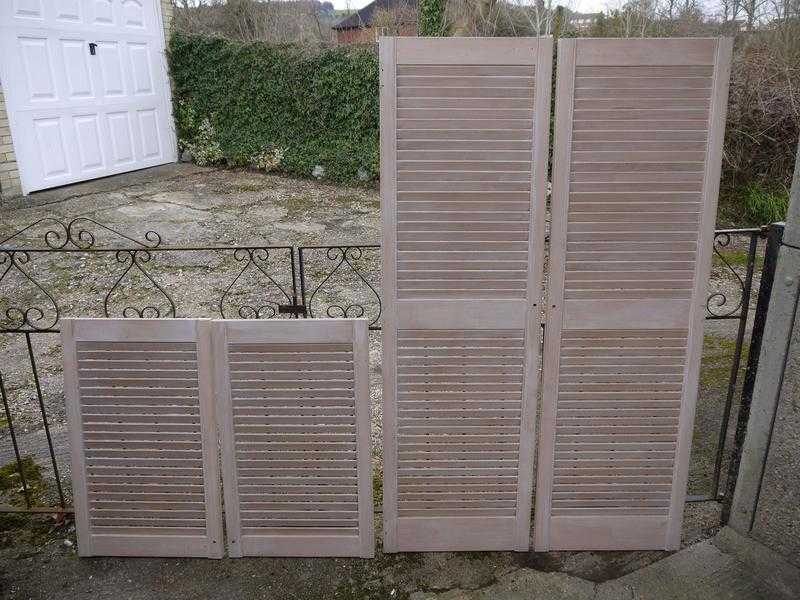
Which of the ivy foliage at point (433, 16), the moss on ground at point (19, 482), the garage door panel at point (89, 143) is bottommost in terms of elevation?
the moss on ground at point (19, 482)

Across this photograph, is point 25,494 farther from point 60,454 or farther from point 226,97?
point 226,97

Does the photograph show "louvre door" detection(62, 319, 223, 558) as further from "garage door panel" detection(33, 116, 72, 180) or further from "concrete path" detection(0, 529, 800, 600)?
"garage door panel" detection(33, 116, 72, 180)

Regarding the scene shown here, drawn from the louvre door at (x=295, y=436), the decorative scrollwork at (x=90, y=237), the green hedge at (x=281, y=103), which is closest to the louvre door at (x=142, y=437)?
the louvre door at (x=295, y=436)

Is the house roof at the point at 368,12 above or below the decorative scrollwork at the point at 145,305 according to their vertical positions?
above

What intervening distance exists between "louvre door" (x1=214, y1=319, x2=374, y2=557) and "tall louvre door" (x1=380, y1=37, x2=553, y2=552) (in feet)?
0.34

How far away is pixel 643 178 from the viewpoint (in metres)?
1.94

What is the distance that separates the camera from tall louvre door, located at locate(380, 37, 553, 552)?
1.88 m

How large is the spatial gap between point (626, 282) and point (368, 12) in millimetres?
16022

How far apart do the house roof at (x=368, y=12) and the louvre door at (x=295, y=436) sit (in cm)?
960

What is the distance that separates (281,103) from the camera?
891 cm

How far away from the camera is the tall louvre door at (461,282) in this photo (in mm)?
1883

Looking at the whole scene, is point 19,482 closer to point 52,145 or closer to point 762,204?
point 52,145

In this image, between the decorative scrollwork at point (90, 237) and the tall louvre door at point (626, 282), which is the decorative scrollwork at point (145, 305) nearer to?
the decorative scrollwork at point (90, 237)

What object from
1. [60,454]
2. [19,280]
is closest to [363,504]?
[60,454]
